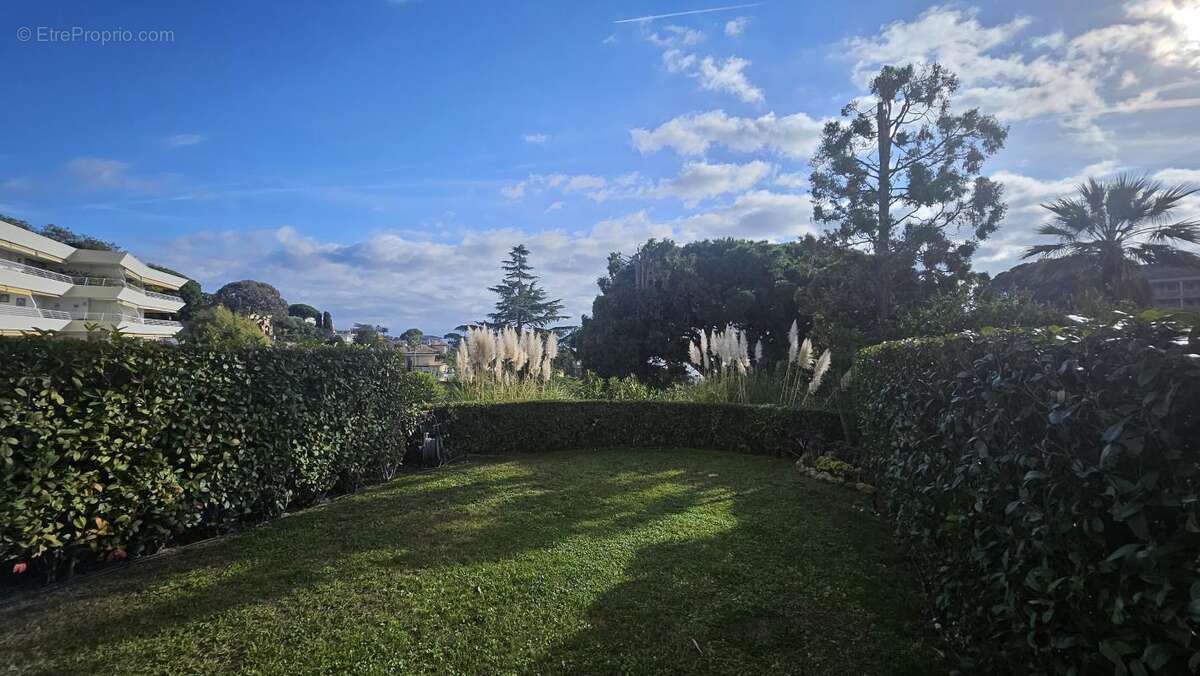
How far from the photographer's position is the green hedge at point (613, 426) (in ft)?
28.7

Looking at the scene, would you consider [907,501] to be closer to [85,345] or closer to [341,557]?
[341,557]

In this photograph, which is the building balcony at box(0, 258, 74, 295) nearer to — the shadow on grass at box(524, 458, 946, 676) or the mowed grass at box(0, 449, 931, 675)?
the mowed grass at box(0, 449, 931, 675)

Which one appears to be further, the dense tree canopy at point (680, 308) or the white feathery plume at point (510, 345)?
the dense tree canopy at point (680, 308)

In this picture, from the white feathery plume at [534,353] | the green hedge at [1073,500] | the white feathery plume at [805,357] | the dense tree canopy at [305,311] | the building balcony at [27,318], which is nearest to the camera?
the green hedge at [1073,500]

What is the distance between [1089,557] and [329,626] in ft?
11.0

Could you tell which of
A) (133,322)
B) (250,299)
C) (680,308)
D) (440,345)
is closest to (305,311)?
(250,299)

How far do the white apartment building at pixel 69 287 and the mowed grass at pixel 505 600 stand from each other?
23.4 m

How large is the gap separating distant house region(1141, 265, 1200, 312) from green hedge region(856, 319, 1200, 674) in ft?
66.7

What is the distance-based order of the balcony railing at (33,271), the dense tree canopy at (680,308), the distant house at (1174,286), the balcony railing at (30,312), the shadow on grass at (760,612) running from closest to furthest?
the shadow on grass at (760,612) → the distant house at (1174,286) → the dense tree canopy at (680,308) → the balcony railing at (30,312) → the balcony railing at (33,271)

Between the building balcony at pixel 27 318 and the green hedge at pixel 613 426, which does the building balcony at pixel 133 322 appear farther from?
the green hedge at pixel 613 426

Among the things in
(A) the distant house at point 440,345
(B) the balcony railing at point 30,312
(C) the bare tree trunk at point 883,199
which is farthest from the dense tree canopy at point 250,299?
→ (C) the bare tree trunk at point 883,199

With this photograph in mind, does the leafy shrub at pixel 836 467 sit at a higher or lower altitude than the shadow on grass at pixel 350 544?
lower

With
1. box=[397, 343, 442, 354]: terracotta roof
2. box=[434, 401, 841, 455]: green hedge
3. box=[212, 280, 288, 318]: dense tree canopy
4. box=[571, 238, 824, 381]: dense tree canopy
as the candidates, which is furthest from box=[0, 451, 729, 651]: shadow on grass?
box=[212, 280, 288, 318]: dense tree canopy

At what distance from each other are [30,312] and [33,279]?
1801mm
